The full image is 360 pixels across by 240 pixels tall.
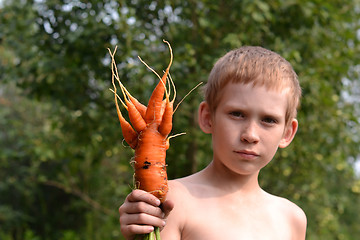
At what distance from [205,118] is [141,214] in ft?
1.84

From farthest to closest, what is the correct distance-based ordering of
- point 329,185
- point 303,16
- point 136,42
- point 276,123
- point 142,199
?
point 329,185 → point 303,16 → point 136,42 → point 276,123 → point 142,199

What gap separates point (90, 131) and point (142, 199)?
3018 mm

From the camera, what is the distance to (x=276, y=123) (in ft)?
5.58

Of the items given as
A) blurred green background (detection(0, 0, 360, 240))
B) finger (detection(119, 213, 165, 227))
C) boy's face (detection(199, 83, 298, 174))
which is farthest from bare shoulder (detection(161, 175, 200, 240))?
blurred green background (detection(0, 0, 360, 240))

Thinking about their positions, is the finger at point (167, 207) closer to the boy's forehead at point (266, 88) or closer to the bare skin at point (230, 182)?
the bare skin at point (230, 182)

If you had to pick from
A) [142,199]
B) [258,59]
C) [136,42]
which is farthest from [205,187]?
[136,42]

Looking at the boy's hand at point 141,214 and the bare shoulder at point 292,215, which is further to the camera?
the bare shoulder at point 292,215

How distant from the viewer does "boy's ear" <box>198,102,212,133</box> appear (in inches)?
71.9

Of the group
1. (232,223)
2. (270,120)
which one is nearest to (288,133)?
(270,120)

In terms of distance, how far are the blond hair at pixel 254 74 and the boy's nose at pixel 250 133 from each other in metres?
0.17

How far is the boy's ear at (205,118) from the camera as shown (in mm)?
1826

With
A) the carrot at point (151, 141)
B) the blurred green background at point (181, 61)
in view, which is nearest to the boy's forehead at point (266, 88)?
the carrot at point (151, 141)

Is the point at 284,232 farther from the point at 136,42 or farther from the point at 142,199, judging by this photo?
the point at 136,42

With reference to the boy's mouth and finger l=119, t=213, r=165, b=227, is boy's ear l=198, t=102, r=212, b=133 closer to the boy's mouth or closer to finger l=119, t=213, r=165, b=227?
the boy's mouth
